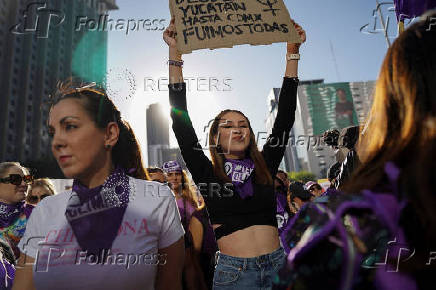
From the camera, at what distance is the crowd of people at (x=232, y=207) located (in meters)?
0.70

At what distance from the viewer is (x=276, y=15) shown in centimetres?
279

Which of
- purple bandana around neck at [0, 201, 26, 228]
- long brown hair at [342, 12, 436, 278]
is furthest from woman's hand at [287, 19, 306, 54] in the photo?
purple bandana around neck at [0, 201, 26, 228]

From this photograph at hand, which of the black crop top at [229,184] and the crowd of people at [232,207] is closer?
the crowd of people at [232,207]

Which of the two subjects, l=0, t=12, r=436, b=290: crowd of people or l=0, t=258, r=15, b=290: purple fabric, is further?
l=0, t=258, r=15, b=290: purple fabric

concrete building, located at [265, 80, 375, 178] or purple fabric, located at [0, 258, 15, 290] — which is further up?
concrete building, located at [265, 80, 375, 178]

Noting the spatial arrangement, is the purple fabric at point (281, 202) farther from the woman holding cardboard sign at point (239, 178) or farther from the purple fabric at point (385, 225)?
the purple fabric at point (385, 225)

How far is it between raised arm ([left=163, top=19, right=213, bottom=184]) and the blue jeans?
72cm

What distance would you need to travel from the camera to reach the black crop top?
237cm

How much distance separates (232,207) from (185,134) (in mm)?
728

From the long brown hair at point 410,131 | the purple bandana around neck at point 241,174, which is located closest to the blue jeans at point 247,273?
the purple bandana around neck at point 241,174

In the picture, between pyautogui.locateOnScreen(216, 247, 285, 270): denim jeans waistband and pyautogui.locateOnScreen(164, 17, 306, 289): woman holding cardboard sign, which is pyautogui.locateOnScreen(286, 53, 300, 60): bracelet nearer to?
pyautogui.locateOnScreen(164, 17, 306, 289): woman holding cardboard sign

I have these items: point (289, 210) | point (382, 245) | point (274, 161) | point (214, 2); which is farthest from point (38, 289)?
point (289, 210)

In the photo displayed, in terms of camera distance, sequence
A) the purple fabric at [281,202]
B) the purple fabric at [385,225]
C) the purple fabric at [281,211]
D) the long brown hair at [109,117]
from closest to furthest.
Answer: the purple fabric at [385,225], the long brown hair at [109,117], the purple fabric at [281,211], the purple fabric at [281,202]

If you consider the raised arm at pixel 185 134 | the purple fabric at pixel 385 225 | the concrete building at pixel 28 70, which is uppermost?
the concrete building at pixel 28 70
